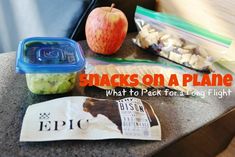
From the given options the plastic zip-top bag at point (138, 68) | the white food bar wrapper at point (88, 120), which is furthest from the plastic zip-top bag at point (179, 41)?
the white food bar wrapper at point (88, 120)

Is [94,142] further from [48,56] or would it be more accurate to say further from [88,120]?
[48,56]

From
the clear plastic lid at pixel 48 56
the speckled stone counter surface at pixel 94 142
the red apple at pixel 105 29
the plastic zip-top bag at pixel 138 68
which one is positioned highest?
the red apple at pixel 105 29

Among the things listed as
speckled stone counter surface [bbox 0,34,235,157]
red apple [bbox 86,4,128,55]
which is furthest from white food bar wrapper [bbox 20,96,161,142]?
red apple [bbox 86,4,128,55]

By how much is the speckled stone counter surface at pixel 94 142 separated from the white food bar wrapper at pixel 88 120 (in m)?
0.01

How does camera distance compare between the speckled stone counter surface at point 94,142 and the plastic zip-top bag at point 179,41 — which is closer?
the speckled stone counter surface at point 94,142

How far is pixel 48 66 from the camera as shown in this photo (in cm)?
48

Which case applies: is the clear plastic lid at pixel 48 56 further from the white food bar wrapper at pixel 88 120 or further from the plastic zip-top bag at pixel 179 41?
the plastic zip-top bag at pixel 179 41

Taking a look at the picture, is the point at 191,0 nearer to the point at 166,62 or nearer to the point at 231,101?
the point at 166,62

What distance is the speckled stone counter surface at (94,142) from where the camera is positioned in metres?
0.40

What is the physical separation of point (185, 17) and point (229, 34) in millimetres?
142

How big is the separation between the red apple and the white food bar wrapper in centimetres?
19

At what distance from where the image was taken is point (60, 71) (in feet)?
1.60

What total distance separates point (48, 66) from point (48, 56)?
0.14 feet

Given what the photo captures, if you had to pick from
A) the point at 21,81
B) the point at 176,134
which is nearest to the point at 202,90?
the point at 176,134
